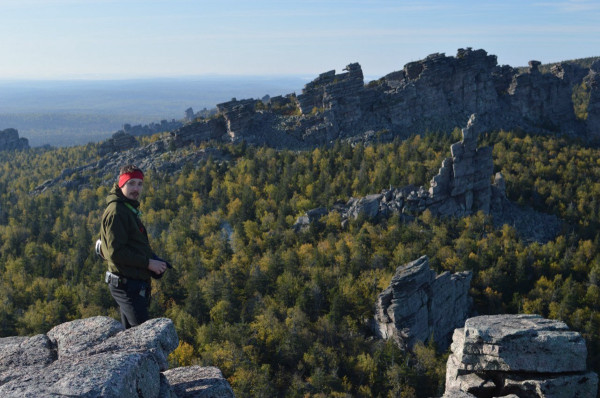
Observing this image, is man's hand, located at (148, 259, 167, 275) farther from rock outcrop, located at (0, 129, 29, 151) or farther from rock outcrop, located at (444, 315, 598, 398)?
rock outcrop, located at (0, 129, 29, 151)

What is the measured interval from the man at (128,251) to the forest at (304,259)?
3102 cm

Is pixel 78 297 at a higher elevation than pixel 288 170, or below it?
below

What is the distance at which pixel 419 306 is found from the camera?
50.1m

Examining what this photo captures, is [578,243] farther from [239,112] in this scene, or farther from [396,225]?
[239,112]

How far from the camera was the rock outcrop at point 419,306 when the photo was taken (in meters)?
49.2

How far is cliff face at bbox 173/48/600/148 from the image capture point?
4471 inches

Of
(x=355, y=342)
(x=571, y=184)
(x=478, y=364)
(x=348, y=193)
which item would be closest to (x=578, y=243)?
(x=571, y=184)

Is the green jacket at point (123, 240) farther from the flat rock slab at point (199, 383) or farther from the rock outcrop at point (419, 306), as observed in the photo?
the rock outcrop at point (419, 306)

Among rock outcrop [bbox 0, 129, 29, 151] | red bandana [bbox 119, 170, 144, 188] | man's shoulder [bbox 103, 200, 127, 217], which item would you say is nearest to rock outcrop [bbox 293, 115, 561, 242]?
red bandana [bbox 119, 170, 144, 188]

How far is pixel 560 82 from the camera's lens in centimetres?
13325

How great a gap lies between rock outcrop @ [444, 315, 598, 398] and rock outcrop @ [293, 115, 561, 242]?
52.9 metres

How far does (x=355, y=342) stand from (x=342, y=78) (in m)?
87.4

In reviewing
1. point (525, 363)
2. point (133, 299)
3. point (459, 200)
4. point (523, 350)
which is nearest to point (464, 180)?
point (459, 200)

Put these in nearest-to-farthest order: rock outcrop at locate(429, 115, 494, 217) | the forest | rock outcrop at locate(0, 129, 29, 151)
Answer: the forest → rock outcrop at locate(429, 115, 494, 217) → rock outcrop at locate(0, 129, 29, 151)
